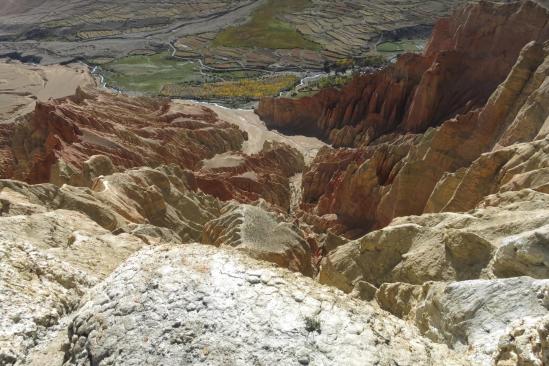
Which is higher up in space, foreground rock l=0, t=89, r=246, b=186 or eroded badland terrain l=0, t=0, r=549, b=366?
eroded badland terrain l=0, t=0, r=549, b=366

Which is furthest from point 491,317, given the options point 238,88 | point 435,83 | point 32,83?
point 32,83

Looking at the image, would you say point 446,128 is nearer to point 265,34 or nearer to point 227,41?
point 227,41

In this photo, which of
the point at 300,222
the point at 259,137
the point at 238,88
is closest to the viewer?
the point at 300,222

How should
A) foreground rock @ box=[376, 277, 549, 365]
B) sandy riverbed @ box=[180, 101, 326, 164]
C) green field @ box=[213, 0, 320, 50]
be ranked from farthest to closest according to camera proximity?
green field @ box=[213, 0, 320, 50]
sandy riverbed @ box=[180, 101, 326, 164]
foreground rock @ box=[376, 277, 549, 365]

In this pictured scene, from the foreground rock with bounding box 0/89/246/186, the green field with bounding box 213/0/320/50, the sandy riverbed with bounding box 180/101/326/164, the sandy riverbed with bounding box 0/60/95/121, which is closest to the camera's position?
the foreground rock with bounding box 0/89/246/186

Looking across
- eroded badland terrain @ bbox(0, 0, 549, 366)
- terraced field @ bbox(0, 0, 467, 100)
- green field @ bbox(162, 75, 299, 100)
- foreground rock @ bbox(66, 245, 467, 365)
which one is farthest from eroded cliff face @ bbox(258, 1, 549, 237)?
terraced field @ bbox(0, 0, 467, 100)

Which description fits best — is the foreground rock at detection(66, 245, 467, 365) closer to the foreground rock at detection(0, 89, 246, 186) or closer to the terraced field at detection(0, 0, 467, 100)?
the foreground rock at detection(0, 89, 246, 186)

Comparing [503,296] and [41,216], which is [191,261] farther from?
[41,216]
